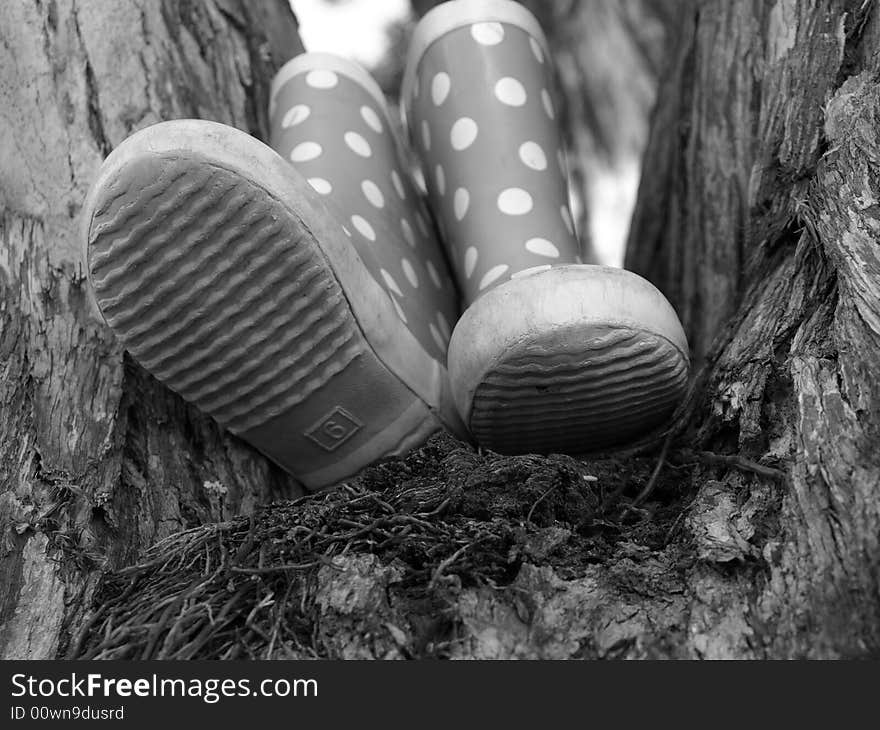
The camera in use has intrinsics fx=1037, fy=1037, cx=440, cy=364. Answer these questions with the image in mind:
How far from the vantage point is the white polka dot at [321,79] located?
1.16 meters

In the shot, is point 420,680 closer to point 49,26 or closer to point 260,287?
point 260,287

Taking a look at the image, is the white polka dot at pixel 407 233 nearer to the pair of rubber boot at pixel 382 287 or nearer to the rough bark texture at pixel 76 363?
the pair of rubber boot at pixel 382 287

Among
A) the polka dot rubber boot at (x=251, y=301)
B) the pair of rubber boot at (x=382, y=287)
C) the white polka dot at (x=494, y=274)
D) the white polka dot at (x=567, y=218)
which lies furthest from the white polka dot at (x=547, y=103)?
the polka dot rubber boot at (x=251, y=301)

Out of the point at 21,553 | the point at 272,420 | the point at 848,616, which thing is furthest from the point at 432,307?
the point at 848,616

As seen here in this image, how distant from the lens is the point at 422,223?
1.18 meters

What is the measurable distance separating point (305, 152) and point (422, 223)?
0.16m

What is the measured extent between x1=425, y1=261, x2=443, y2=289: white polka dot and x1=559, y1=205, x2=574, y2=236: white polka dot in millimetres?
160

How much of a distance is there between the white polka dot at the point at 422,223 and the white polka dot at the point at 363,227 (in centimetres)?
13

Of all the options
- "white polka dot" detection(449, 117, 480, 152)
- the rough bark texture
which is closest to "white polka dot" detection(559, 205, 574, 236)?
"white polka dot" detection(449, 117, 480, 152)

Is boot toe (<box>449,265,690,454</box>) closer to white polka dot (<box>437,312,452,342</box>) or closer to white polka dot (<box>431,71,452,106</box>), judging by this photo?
white polka dot (<box>437,312,452,342</box>)

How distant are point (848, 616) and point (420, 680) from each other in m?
0.24

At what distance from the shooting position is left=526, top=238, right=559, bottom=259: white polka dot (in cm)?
99

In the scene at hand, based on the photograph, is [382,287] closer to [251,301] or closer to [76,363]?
[251,301]

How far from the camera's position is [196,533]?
79 cm
